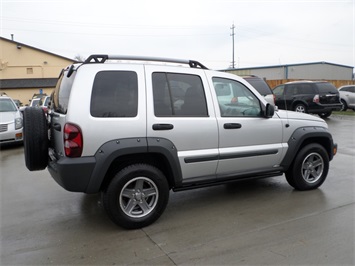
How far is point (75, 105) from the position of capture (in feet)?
10.9

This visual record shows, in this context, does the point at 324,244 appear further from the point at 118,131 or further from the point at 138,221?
the point at 118,131

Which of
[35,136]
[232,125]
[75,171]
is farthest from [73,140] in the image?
[232,125]

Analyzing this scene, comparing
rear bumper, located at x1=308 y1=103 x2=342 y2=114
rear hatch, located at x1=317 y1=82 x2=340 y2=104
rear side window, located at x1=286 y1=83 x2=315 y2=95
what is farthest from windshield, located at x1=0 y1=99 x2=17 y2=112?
rear hatch, located at x1=317 y1=82 x2=340 y2=104

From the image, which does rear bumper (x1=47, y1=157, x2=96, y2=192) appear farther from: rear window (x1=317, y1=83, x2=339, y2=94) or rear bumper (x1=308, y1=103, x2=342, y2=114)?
rear window (x1=317, y1=83, x2=339, y2=94)

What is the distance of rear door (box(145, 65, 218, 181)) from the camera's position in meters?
3.71

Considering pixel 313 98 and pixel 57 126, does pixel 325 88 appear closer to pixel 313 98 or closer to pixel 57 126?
pixel 313 98

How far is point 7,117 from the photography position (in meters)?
9.31

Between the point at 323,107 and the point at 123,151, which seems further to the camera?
the point at 323,107

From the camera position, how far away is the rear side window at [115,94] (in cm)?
344

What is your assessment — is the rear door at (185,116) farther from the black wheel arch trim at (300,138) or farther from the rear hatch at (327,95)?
the rear hatch at (327,95)

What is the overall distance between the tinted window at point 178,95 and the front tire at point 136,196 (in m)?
0.73

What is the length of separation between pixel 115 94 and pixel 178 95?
80 centimetres

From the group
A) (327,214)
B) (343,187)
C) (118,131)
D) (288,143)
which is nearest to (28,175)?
(118,131)

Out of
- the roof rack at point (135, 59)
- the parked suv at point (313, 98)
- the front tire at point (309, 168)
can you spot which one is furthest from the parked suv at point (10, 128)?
the parked suv at point (313, 98)
